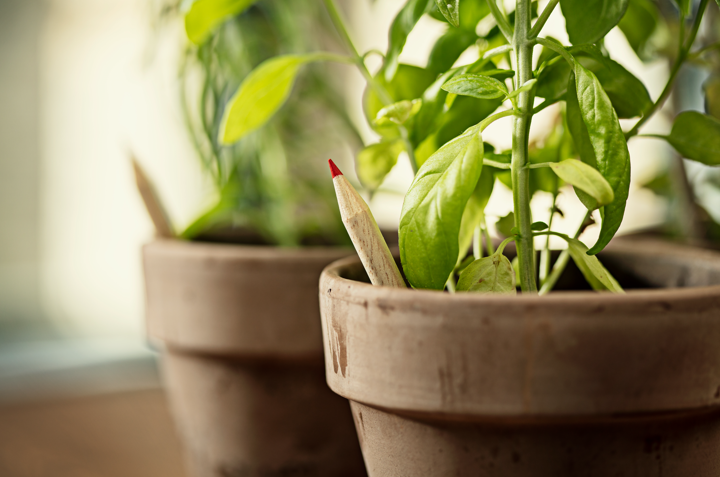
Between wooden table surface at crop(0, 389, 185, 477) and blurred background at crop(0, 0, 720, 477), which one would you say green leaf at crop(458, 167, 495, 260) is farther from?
blurred background at crop(0, 0, 720, 477)

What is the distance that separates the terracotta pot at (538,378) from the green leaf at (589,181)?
0.13 ft

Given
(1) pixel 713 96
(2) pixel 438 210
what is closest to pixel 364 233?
(2) pixel 438 210

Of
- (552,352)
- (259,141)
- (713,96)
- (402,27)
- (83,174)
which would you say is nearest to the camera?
(552,352)

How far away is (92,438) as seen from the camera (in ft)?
2.72

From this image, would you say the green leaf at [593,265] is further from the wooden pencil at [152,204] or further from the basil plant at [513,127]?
the wooden pencil at [152,204]

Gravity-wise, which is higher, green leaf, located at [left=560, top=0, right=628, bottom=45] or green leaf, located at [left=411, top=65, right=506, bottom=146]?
green leaf, located at [left=560, top=0, right=628, bottom=45]

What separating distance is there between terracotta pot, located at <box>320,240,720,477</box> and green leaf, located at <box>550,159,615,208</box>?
0.13 ft

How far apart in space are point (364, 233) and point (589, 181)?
10cm

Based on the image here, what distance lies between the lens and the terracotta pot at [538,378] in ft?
0.79

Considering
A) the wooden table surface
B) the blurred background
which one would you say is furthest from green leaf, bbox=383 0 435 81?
the blurred background

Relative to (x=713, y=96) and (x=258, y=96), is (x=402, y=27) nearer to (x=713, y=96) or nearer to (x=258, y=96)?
(x=258, y=96)

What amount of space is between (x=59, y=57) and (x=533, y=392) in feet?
5.53

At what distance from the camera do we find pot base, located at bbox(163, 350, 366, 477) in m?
0.52

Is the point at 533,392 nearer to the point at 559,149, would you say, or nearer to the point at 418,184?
the point at 418,184
